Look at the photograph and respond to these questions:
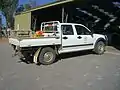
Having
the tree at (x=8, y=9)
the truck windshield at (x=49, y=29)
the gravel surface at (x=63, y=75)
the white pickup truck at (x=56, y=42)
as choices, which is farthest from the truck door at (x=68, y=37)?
the tree at (x=8, y=9)

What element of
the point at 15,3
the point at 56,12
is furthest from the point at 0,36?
the point at 56,12

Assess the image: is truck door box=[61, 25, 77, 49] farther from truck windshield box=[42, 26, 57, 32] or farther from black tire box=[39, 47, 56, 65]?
black tire box=[39, 47, 56, 65]

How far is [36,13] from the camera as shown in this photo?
25.0 meters

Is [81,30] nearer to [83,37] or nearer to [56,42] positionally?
[83,37]

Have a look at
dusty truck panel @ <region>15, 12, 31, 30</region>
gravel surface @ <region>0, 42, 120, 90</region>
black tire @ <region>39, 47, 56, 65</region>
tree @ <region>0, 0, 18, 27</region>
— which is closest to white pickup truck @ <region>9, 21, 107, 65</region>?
black tire @ <region>39, 47, 56, 65</region>

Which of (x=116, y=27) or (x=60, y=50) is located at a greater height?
(x=116, y=27)

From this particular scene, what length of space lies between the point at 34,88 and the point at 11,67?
3.75m

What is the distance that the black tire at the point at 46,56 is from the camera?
11.0 meters

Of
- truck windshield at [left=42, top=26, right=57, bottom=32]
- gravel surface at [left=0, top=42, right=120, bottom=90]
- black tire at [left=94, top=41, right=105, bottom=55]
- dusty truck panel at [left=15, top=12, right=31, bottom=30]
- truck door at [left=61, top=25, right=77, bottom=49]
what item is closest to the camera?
gravel surface at [left=0, top=42, right=120, bottom=90]

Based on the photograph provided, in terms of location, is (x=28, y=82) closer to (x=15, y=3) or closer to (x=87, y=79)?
(x=87, y=79)

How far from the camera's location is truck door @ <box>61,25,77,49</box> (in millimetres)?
11906

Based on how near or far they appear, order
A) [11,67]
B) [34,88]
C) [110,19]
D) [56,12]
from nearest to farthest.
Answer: [34,88]
[11,67]
[110,19]
[56,12]

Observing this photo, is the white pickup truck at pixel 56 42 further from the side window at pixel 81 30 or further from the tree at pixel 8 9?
the tree at pixel 8 9

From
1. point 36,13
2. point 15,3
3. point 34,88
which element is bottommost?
point 34,88
